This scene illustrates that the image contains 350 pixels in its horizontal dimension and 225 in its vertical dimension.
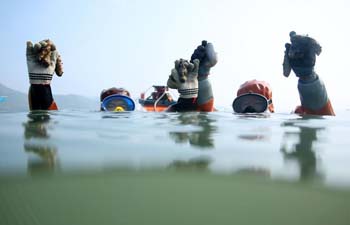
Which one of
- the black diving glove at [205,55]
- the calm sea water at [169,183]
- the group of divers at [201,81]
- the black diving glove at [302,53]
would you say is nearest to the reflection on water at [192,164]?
the calm sea water at [169,183]

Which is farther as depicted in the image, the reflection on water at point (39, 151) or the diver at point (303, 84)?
the diver at point (303, 84)

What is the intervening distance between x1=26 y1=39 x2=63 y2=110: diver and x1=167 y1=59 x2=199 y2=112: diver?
222 centimetres

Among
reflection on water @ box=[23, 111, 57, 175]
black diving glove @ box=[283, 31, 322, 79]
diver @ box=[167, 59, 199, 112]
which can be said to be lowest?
reflection on water @ box=[23, 111, 57, 175]

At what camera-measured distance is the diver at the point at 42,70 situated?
575cm

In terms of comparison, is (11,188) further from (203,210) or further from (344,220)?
(344,220)

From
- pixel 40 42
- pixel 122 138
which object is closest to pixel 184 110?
pixel 40 42

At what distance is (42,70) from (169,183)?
5167 millimetres

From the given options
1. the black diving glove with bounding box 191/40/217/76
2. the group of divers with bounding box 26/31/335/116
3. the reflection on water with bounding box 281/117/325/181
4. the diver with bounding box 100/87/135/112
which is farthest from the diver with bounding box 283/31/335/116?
the reflection on water with bounding box 281/117/325/181

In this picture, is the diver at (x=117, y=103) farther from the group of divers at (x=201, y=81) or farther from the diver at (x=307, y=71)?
the diver at (x=307, y=71)

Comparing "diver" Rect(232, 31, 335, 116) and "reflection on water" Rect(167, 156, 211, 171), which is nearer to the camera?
"reflection on water" Rect(167, 156, 211, 171)

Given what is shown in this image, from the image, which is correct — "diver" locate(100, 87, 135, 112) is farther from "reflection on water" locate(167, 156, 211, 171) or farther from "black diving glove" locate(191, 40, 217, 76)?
"reflection on water" locate(167, 156, 211, 171)

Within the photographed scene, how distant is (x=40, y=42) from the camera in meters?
5.75

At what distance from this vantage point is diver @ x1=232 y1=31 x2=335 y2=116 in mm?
6297

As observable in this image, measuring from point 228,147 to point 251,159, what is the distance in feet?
1.19
